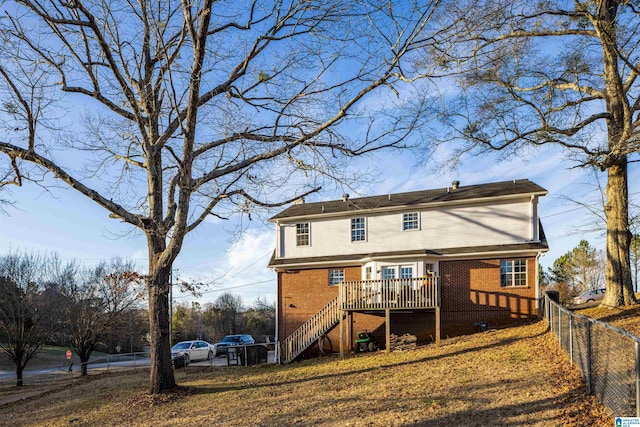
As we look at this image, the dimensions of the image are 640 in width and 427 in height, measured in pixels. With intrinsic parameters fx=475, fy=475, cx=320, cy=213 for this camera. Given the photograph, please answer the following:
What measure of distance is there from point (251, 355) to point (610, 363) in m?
15.7

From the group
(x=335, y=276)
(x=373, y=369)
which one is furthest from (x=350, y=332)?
(x=373, y=369)

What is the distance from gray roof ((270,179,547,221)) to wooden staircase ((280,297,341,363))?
471 cm

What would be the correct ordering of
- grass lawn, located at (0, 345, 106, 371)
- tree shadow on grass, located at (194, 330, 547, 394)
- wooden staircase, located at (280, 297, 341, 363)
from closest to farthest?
tree shadow on grass, located at (194, 330, 547, 394) < wooden staircase, located at (280, 297, 341, 363) < grass lawn, located at (0, 345, 106, 371)

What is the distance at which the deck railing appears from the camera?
718 inches

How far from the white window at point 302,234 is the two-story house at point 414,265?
51mm

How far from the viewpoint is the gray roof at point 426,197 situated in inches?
820

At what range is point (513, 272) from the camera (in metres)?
20.0

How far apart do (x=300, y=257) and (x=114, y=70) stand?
547 inches

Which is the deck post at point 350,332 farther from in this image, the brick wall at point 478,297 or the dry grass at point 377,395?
the brick wall at point 478,297

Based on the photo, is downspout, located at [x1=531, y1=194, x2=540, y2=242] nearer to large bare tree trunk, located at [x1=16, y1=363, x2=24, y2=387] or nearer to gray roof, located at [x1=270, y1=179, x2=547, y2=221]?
gray roof, located at [x1=270, y1=179, x2=547, y2=221]

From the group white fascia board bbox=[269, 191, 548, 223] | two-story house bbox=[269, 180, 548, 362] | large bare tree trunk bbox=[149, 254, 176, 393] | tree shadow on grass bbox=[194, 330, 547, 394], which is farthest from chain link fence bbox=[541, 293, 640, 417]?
white fascia board bbox=[269, 191, 548, 223]

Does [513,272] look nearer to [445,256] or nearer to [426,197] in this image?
[445,256]

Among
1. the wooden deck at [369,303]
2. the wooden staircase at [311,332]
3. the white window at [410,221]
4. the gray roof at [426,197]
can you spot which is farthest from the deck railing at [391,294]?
the gray roof at [426,197]

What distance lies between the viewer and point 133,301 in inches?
1088
